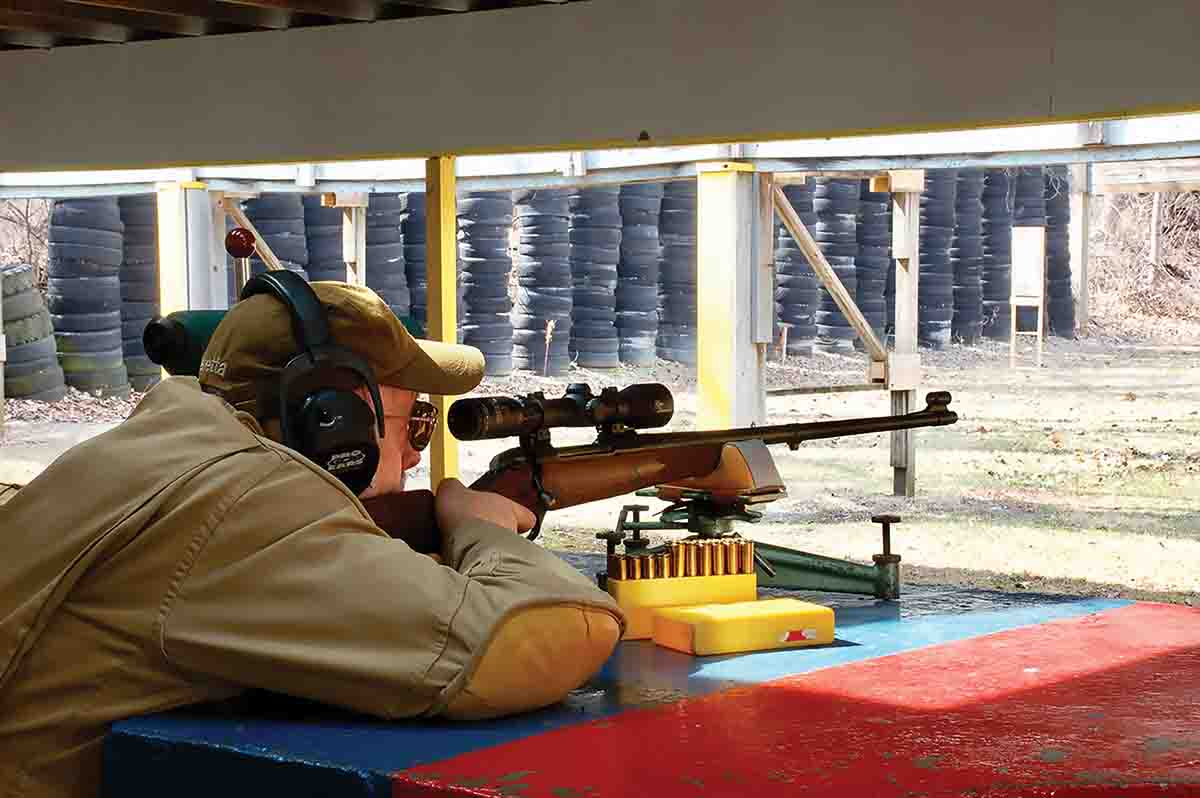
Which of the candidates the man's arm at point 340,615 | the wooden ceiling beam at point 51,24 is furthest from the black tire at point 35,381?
the man's arm at point 340,615

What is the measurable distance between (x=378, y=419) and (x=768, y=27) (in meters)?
3.09

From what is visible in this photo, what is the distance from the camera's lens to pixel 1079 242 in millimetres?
19922

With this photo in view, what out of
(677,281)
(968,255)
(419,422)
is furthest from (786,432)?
(968,255)

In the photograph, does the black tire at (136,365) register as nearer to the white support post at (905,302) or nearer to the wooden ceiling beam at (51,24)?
the white support post at (905,302)

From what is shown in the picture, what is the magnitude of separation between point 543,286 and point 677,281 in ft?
5.07

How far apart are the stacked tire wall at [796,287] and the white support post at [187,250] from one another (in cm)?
754

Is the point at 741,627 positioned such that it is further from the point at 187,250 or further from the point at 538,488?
the point at 187,250

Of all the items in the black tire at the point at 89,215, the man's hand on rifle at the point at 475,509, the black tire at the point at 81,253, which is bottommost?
the man's hand on rifle at the point at 475,509

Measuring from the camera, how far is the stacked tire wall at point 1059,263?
1970cm

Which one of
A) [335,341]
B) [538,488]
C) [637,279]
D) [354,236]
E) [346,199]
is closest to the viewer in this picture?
[335,341]

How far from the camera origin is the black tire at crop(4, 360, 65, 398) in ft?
43.1

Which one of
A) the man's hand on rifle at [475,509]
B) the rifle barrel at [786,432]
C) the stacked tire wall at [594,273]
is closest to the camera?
the man's hand on rifle at [475,509]

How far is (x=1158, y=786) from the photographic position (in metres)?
1.92

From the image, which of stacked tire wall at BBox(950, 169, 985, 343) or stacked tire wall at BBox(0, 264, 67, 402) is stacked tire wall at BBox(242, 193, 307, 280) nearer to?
stacked tire wall at BBox(0, 264, 67, 402)
